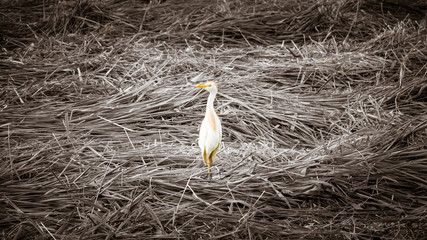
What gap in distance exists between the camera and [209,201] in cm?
216

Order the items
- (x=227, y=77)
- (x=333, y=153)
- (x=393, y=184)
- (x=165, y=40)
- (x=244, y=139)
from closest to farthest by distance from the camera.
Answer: (x=393, y=184) < (x=333, y=153) < (x=244, y=139) < (x=227, y=77) < (x=165, y=40)

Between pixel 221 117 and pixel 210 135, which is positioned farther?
pixel 221 117

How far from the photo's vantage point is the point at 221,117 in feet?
9.52

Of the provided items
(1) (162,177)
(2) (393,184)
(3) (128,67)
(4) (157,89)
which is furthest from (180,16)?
(2) (393,184)

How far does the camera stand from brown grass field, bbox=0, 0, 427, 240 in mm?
2066

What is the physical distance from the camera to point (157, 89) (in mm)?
3162

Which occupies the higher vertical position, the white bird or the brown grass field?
the white bird

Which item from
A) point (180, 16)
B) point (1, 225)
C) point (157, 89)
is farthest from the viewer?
point (180, 16)

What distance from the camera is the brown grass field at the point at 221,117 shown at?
2066 millimetres

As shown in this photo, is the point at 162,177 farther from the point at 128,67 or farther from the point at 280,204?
the point at 128,67

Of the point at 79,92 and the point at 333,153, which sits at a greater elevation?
the point at 333,153

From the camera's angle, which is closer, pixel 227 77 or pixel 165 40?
pixel 227 77

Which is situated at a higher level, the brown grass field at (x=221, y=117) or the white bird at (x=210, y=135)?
the white bird at (x=210, y=135)

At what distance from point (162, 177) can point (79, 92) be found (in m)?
1.29
